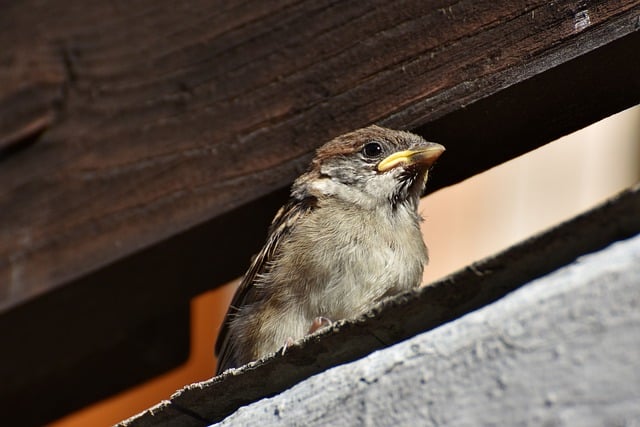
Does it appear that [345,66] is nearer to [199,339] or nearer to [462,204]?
[199,339]

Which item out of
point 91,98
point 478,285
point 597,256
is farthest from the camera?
point 91,98

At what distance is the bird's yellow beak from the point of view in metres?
2.82

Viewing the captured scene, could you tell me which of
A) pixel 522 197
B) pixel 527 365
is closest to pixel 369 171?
pixel 527 365

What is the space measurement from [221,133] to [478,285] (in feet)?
3.84

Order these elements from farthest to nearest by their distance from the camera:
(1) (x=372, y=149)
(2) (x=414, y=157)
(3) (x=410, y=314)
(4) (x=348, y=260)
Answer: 1. (1) (x=372, y=149)
2. (2) (x=414, y=157)
3. (4) (x=348, y=260)
4. (3) (x=410, y=314)

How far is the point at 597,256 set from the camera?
5.20 feet

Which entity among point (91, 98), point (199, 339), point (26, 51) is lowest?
point (91, 98)

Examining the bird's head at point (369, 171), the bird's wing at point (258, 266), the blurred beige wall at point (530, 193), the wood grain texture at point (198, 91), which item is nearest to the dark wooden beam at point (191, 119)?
the wood grain texture at point (198, 91)

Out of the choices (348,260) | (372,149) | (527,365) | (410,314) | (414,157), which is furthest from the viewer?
(372,149)

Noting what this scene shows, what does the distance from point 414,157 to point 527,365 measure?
1.69 m

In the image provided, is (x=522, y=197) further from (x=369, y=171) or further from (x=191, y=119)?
(x=191, y=119)

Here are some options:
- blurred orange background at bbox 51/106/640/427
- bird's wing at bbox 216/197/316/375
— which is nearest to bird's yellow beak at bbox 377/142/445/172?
bird's wing at bbox 216/197/316/375

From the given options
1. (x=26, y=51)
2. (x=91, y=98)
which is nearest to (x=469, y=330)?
(x=91, y=98)

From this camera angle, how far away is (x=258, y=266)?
3.22m
